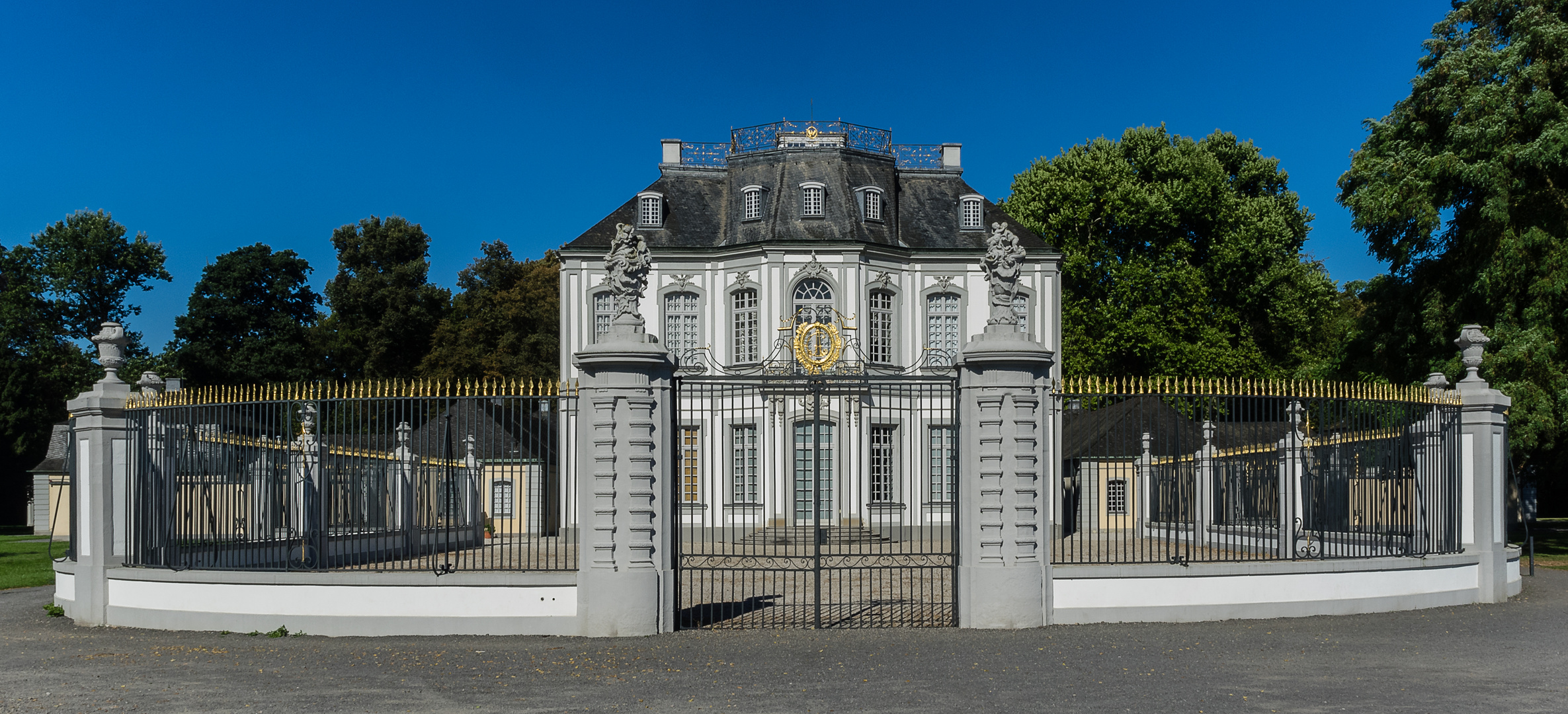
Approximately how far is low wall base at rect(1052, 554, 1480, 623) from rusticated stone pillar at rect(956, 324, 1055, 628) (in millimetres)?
425

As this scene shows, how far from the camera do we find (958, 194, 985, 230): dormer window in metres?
34.9

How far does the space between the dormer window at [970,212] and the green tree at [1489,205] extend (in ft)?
36.0

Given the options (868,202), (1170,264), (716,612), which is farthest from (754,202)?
(716,612)

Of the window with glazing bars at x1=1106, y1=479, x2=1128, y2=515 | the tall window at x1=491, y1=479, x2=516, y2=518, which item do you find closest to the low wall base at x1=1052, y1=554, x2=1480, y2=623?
the window with glazing bars at x1=1106, y1=479, x2=1128, y2=515

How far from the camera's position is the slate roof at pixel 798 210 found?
33.6 meters

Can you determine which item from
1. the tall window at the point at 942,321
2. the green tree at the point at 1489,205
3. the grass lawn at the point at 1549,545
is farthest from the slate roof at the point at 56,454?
the grass lawn at the point at 1549,545

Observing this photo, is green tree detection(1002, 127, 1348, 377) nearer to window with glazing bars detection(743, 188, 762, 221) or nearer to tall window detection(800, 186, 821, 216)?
tall window detection(800, 186, 821, 216)

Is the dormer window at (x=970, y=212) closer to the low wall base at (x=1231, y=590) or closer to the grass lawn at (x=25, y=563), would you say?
the low wall base at (x=1231, y=590)

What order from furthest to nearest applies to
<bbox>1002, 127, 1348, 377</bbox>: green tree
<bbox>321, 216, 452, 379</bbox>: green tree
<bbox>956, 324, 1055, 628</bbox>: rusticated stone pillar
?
1. <bbox>321, 216, 452, 379</bbox>: green tree
2. <bbox>1002, 127, 1348, 377</bbox>: green tree
3. <bbox>956, 324, 1055, 628</bbox>: rusticated stone pillar

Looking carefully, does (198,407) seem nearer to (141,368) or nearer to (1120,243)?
(1120,243)

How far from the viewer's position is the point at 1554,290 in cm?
2277

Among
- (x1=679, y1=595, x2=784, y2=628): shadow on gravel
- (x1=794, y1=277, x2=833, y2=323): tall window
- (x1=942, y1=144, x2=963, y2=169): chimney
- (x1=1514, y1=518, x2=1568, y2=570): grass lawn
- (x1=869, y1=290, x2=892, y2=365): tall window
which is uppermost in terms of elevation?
(x1=942, y1=144, x2=963, y2=169): chimney

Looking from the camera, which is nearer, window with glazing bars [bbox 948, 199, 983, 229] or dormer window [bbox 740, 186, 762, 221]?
dormer window [bbox 740, 186, 762, 221]

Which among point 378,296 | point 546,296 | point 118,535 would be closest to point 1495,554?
point 118,535
